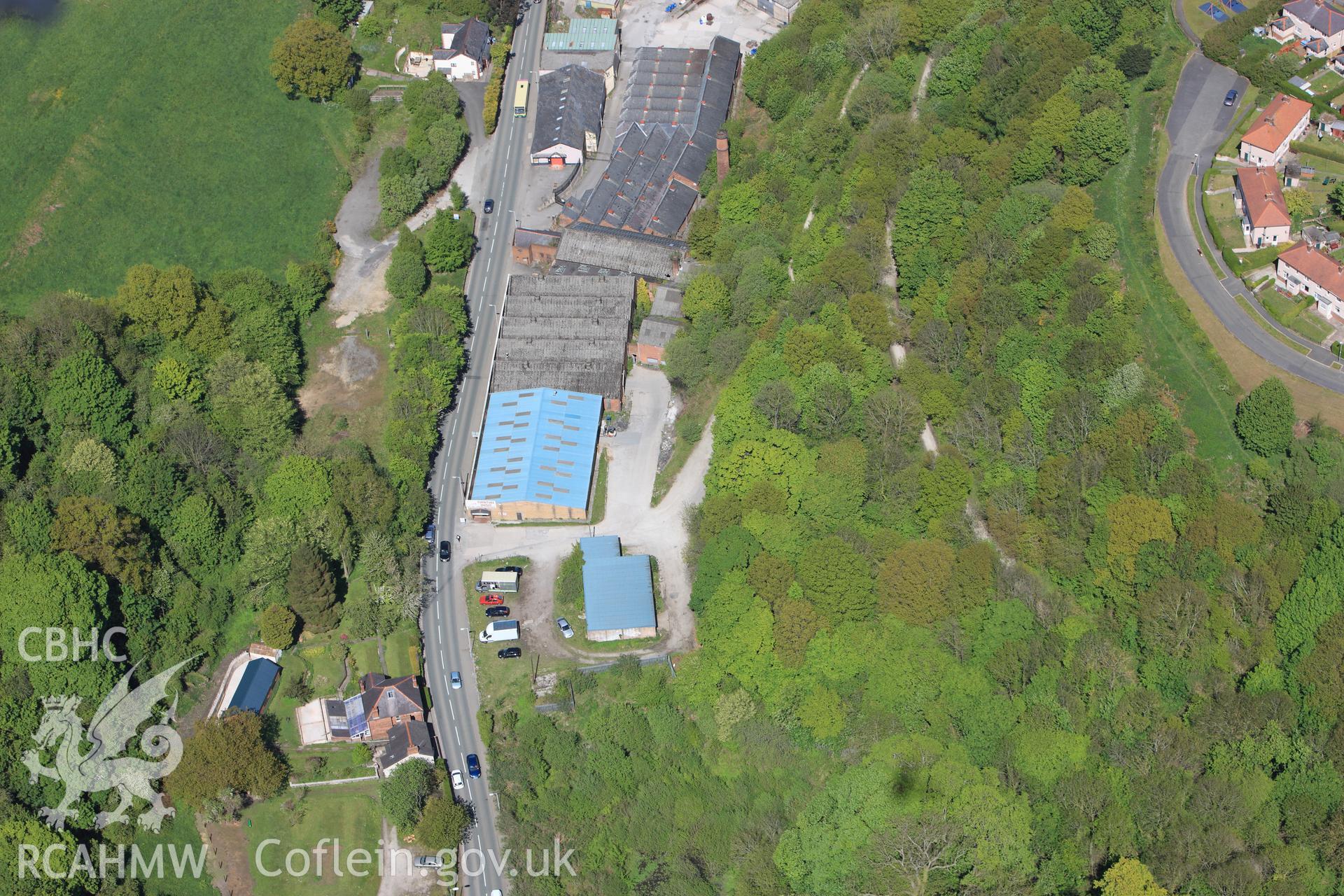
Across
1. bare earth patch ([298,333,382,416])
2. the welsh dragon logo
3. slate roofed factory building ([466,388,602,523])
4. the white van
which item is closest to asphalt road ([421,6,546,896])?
the white van

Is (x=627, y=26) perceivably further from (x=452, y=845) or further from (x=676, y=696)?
(x=452, y=845)

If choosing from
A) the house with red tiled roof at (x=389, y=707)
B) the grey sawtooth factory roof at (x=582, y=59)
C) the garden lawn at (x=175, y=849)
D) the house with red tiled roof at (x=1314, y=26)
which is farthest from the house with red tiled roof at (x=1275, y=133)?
the garden lawn at (x=175, y=849)

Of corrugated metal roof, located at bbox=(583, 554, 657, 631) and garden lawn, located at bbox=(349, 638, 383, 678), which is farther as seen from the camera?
garden lawn, located at bbox=(349, 638, 383, 678)

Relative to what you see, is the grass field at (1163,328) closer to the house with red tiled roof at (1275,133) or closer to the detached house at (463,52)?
the house with red tiled roof at (1275,133)

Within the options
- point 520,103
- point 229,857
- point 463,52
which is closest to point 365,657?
point 229,857

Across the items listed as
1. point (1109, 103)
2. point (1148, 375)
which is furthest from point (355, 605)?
point (1109, 103)

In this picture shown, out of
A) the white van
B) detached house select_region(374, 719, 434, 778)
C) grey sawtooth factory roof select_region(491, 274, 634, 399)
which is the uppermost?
grey sawtooth factory roof select_region(491, 274, 634, 399)

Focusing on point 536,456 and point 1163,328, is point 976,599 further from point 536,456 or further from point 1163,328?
point 536,456

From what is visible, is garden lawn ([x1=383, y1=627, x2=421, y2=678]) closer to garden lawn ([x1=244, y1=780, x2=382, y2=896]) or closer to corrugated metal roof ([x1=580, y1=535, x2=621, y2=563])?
garden lawn ([x1=244, y1=780, x2=382, y2=896])
